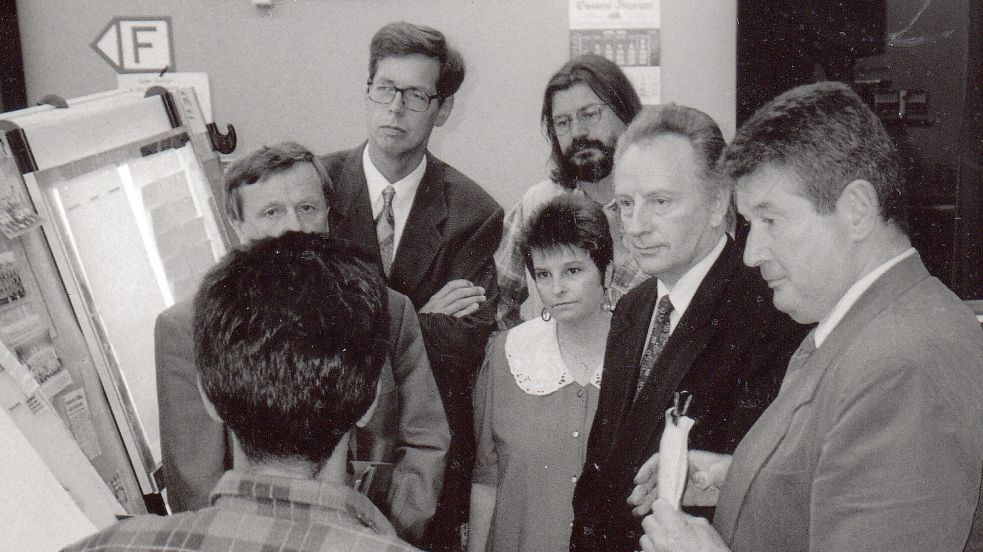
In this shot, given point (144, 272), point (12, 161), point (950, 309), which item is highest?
point (12, 161)

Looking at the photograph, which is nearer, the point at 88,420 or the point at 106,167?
the point at 88,420

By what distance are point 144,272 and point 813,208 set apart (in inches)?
53.9

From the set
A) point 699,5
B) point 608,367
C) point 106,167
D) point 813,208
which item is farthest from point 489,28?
point 813,208

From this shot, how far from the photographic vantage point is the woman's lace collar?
5.71 feet

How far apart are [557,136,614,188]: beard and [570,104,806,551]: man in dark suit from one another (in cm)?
51

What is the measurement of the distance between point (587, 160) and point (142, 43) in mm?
1680

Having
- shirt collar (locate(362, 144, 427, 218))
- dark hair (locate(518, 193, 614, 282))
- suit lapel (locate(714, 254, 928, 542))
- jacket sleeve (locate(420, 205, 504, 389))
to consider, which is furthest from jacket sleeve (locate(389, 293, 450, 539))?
suit lapel (locate(714, 254, 928, 542))

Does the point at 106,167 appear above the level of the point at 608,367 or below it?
above

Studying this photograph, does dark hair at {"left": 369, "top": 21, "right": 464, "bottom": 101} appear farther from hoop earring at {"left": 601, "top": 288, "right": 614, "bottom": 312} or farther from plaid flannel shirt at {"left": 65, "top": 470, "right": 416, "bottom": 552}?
plaid flannel shirt at {"left": 65, "top": 470, "right": 416, "bottom": 552}

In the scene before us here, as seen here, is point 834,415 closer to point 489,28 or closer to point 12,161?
point 12,161

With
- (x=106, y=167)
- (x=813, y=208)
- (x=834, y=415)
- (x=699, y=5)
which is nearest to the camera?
(x=834, y=415)

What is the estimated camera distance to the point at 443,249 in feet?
6.35

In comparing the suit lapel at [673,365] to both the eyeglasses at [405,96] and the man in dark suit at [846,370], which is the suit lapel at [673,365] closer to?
the man in dark suit at [846,370]

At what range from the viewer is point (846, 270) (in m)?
0.95
